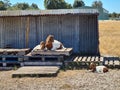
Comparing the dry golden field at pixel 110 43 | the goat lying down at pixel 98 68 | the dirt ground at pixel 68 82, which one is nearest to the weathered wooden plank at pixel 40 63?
the dirt ground at pixel 68 82

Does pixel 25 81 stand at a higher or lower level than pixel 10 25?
lower

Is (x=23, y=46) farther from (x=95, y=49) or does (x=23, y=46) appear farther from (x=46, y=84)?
(x=46, y=84)

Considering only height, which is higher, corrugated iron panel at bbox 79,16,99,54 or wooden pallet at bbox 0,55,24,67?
corrugated iron panel at bbox 79,16,99,54

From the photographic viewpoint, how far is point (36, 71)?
13367mm

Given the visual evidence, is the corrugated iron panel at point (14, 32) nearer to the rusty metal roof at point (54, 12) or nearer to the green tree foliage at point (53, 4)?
the rusty metal roof at point (54, 12)

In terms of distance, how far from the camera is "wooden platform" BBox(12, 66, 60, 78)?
42.2 ft

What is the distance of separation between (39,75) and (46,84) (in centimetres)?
127

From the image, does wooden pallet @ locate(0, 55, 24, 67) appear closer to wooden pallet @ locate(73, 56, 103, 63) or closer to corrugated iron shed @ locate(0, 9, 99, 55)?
corrugated iron shed @ locate(0, 9, 99, 55)

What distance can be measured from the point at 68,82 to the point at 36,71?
1941 millimetres

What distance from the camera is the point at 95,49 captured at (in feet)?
56.2

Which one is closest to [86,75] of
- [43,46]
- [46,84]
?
[46,84]

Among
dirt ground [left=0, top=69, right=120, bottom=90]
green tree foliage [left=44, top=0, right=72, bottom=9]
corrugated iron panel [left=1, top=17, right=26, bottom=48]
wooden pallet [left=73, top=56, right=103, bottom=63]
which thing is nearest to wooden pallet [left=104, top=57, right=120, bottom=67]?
wooden pallet [left=73, top=56, right=103, bottom=63]

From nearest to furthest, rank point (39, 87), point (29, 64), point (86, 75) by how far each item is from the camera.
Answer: point (39, 87), point (86, 75), point (29, 64)

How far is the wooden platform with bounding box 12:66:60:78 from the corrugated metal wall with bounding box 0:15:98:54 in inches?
133
